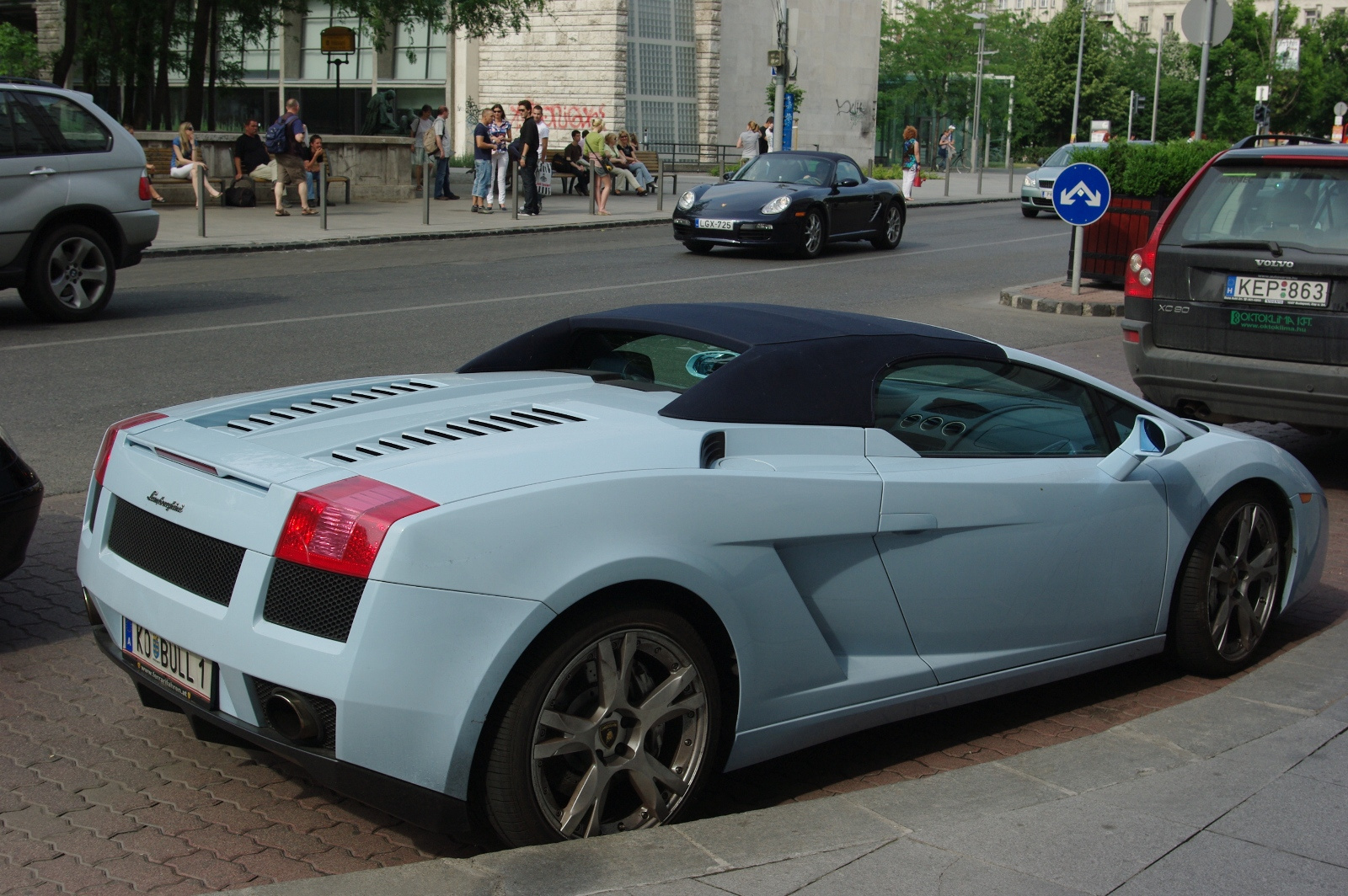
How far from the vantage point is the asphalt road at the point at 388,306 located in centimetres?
932

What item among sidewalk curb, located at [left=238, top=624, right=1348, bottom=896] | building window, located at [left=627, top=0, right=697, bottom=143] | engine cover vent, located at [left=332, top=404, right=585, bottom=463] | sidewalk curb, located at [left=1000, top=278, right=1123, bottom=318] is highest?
building window, located at [left=627, top=0, right=697, bottom=143]

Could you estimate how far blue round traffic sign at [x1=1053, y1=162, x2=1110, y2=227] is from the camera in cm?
1473

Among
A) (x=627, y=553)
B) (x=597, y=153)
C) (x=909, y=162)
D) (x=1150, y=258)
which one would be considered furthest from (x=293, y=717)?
(x=909, y=162)

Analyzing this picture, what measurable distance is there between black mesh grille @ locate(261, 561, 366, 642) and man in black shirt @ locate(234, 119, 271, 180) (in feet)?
75.0

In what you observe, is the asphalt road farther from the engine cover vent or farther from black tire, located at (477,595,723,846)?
black tire, located at (477,595,723,846)

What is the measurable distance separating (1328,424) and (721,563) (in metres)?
5.40

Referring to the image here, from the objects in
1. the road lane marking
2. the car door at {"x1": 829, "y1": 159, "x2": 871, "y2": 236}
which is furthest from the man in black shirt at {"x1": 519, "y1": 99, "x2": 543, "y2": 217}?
the road lane marking

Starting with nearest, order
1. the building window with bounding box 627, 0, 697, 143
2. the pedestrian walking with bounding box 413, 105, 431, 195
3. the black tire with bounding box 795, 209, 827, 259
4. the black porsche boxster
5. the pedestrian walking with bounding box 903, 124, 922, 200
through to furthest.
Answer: the black porsche boxster
the black tire with bounding box 795, 209, 827, 259
the pedestrian walking with bounding box 413, 105, 431, 195
the pedestrian walking with bounding box 903, 124, 922, 200
the building window with bounding box 627, 0, 697, 143

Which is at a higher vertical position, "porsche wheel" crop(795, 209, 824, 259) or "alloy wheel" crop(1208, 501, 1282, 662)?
"porsche wheel" crop(795, 209, 824, 259)

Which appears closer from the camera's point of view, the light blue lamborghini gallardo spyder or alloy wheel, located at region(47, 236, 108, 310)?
the light blue lamborghini gallardo spyder

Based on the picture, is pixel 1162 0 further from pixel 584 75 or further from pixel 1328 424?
pixel 1328 424

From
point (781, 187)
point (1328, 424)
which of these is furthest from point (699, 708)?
point (781, 187)

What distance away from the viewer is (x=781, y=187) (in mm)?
20016

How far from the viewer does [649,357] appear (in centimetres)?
439
